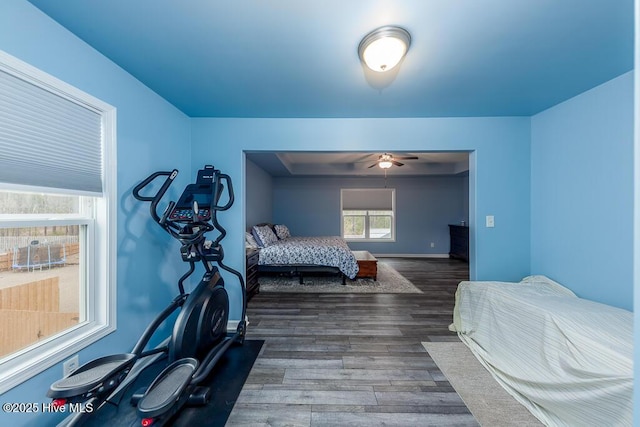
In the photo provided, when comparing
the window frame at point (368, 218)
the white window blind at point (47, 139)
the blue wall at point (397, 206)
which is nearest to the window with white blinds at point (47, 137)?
the white window blind at point (47, 139)

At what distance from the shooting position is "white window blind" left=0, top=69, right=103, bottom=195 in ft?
3.99

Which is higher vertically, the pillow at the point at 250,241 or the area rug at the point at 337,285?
the pillow at the point at 250,241

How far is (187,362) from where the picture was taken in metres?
1.70

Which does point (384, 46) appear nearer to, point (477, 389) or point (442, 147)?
point (442, 147)

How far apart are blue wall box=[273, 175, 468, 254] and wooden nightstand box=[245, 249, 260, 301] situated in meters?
3.38

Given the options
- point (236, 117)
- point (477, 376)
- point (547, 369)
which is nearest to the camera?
point (547, 369)

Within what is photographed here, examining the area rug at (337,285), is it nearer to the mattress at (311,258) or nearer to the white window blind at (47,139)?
the mattress at (311,258)

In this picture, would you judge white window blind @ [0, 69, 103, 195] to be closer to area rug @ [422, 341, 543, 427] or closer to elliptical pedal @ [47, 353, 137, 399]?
elliptical pedal @ [47, 353, 137, 399]

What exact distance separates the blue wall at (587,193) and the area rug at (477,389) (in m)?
1.14

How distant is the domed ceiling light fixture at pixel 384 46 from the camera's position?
1.42 metres

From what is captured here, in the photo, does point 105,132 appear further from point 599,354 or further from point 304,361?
point 599,354

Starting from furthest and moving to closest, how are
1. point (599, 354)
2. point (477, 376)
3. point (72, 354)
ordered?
1. point (477, 376)
2. point (72, 354)
3. point (599, 354)

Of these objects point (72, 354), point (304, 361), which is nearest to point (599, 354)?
point (304, 361)

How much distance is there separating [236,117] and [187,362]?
2.29m
